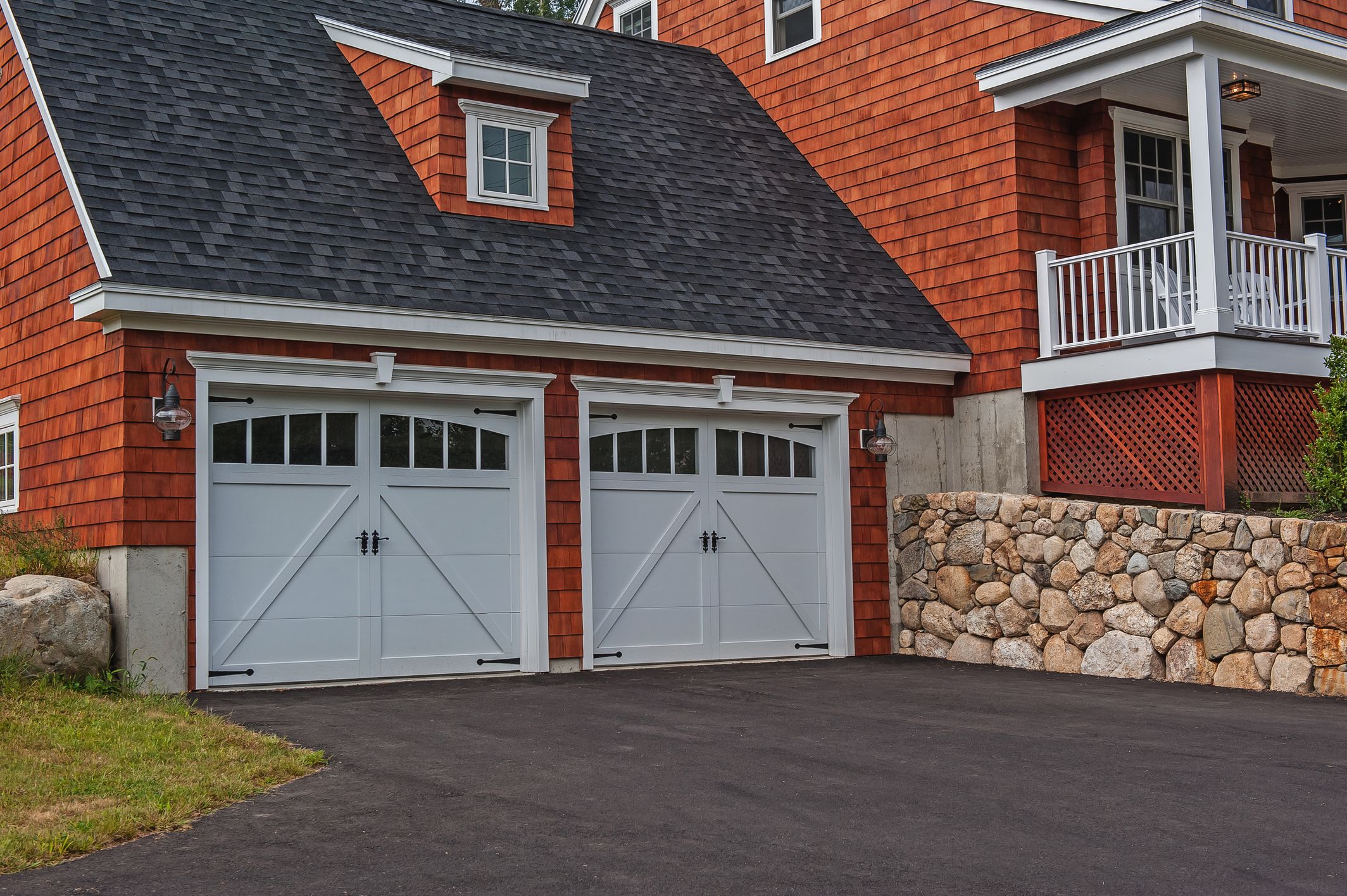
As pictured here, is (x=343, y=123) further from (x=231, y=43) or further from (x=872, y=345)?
(x=872, y=345)

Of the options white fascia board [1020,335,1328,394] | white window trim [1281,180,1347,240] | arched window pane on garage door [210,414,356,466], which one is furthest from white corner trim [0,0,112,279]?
white window trim [1281,180,1347,240]

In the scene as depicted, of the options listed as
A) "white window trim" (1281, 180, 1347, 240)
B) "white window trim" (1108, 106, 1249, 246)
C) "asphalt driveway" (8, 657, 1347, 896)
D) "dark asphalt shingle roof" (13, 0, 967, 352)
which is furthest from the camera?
"white window trim" (1281, 180, 1347, 240)

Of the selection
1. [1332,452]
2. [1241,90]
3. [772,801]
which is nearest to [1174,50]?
[1241,90]

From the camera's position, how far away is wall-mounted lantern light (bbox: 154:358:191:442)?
380 inches

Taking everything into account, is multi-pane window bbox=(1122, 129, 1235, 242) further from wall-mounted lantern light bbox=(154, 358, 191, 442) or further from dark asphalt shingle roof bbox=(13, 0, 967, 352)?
wall-mounted lantern light bbox=(154, 358, 191, 442)

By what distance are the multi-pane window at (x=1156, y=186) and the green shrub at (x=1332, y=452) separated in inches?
114

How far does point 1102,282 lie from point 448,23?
724 centimetres

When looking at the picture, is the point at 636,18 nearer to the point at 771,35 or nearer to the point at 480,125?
the point at 771,35

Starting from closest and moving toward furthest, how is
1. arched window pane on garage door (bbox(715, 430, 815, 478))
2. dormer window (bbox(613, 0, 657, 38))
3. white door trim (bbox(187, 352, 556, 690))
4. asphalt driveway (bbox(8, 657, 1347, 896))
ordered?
1. asphalt driveway (bbox(8, 657, 1347, 896))
2. white door trim (bbox(187, 352, 556, 690))
3. arched window pane on garage door (bbox(715, 430, 815, 478))
4. dormer window (bbox(613, 0, 657, 38))

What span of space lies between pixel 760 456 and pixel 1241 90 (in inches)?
213

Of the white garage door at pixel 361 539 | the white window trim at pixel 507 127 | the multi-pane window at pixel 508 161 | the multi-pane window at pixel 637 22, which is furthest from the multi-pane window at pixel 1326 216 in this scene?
the white garage door at pixel 361 539

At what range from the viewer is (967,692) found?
33.4ft

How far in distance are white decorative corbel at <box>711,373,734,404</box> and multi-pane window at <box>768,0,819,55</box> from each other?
5.52 meters

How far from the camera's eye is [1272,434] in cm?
1200
